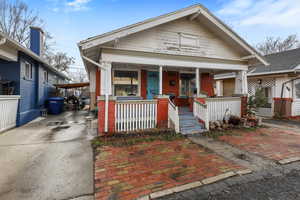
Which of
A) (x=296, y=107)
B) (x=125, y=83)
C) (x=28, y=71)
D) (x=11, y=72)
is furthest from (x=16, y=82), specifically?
(x=296, y=107)

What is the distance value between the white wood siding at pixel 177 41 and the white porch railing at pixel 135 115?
7.19 ft

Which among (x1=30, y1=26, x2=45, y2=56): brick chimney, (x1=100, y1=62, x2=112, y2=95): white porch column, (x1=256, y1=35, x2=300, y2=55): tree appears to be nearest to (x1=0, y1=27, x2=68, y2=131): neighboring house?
(x1=30, y1=26, x2=45, y2=56): brick chimney

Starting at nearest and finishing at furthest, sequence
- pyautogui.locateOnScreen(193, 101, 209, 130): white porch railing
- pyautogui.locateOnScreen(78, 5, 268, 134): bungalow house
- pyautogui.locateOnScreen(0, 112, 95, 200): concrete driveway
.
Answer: pyautogui.locateOnScreen(0, 112, 95, 200): concrete driveway, pyautogui.locateOnScreen(78, 5, 268, 134): bungalow house, pyautogui.locateOnScreen(193, 101, 209, 130): white porch railing

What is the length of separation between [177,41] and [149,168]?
531 cm

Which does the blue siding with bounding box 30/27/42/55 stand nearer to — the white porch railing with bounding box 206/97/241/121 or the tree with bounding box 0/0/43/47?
the tree with bounding box 0/0/43/47

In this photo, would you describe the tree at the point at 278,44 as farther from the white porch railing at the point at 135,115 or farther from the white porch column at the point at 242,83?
the white porch railing at the point at 135,115

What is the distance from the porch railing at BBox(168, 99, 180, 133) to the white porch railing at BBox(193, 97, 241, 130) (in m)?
1.33

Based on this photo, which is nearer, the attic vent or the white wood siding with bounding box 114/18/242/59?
the white wood siding with bounding box 114/18/242/59

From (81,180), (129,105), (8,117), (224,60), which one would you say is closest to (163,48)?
(129,105)

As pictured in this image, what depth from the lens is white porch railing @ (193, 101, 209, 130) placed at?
5.68m

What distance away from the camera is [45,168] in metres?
2.88

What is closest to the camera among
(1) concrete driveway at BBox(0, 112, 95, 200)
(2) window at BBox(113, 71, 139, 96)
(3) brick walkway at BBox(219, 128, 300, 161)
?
(1) concrete driveway at BBox(0, 112, 95, 200)

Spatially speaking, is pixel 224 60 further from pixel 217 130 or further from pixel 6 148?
pixel 6 148

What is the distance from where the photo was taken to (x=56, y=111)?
34.7ft
